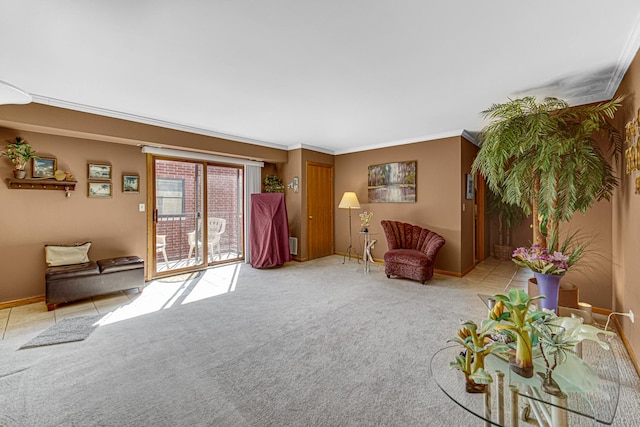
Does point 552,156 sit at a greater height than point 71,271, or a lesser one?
greater

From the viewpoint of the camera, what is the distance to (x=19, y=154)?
10.7 ft

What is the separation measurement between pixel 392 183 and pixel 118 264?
4677 mm

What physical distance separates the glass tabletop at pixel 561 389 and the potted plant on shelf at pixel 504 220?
5240 millimetres

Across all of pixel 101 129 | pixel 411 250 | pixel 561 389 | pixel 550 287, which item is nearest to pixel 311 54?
pixel 561 389

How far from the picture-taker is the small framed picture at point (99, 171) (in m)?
3.87

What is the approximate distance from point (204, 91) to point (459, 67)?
2.57 metres

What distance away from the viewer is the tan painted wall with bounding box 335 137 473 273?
461cm

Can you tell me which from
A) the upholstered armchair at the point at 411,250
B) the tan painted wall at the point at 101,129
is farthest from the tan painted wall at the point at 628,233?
the tan painted wall at the point at 101,129

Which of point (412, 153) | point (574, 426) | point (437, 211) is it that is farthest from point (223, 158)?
point (574, 426)

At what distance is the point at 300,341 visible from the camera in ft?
8.04

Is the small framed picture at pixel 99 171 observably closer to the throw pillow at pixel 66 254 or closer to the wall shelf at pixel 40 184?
the wall shelf at pixel 40 184

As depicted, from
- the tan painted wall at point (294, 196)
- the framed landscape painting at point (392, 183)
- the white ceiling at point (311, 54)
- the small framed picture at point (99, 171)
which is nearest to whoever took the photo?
the white ceiling at point (311, 54)

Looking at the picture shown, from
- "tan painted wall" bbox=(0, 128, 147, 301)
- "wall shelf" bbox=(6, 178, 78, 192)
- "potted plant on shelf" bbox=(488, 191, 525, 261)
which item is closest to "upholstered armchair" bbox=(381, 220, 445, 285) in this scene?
"potted plant on shelf" bbox=(488, 191, 525, 261)

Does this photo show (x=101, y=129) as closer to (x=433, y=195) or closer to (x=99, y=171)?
(x=99, y=171)
